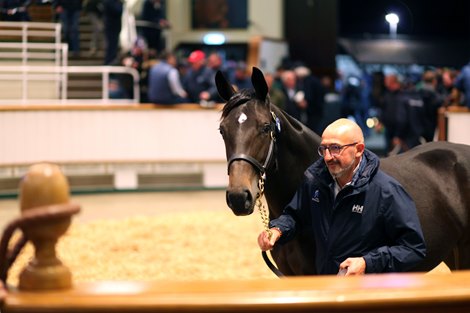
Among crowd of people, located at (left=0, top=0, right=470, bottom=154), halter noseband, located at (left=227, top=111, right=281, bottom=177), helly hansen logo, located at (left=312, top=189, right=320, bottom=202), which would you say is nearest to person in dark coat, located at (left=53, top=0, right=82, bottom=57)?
crowd of people, located at (left=0, top=0, right=470, bottom=154)

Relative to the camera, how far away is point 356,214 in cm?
415

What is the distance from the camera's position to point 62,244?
10.2 metres

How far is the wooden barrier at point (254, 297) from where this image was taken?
2197 mm

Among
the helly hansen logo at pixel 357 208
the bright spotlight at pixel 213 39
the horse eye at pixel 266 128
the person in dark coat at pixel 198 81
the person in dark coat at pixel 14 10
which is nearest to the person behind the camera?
the helly hansen logo at pixel 357 208

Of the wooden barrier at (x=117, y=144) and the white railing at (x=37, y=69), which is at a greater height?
the white railing at (x=37, y=69)

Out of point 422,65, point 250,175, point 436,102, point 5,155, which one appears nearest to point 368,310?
point 250,175

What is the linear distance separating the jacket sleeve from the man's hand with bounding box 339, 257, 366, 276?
3 cm

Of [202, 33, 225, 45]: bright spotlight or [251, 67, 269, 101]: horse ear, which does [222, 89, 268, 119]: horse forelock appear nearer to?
[251, 67, 269, 101]: horse ear

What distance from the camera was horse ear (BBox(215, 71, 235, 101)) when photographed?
5.17 meters

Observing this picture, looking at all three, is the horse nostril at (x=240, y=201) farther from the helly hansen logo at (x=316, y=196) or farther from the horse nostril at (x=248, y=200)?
the helly hansen logo at (x=316, y=196)

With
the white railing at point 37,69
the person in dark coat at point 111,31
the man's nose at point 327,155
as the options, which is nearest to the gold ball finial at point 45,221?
the man's nose at point 327,155

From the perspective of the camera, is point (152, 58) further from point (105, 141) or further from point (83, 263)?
point (83, 263)

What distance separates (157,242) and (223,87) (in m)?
5.46

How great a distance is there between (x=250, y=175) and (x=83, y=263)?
186 inches
